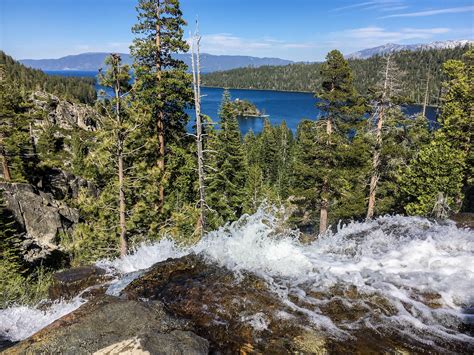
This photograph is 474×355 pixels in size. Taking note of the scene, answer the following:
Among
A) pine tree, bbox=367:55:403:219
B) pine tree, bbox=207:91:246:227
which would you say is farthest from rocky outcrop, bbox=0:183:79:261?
pine tree, bbox=367:55:403:219

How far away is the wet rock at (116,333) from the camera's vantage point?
3.92m

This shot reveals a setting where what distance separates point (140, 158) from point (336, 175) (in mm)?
13573

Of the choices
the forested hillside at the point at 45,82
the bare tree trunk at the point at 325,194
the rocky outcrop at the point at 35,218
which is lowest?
the rocky outcrop at the point at 35,218

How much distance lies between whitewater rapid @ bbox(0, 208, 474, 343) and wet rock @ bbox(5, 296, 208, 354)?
1449 millimetres

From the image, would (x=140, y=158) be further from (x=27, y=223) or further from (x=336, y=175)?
(x=27, y=223)

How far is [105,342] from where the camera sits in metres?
4.05

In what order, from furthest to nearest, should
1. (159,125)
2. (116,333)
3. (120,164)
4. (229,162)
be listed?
(229,162) < (159,125) < (120,164) < (116,333)

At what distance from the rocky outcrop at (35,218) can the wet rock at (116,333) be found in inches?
1073

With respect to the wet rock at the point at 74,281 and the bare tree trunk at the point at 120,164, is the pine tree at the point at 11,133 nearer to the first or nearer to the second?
the bare tree trunk at the point at 120,164

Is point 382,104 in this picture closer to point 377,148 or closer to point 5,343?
point 377,148

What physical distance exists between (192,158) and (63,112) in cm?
7009

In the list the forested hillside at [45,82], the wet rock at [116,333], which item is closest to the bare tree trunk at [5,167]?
the wet rock at [116,333]

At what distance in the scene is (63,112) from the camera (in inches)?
3081

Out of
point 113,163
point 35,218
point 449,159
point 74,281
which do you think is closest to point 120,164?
point 113,163
